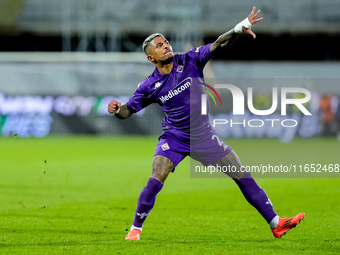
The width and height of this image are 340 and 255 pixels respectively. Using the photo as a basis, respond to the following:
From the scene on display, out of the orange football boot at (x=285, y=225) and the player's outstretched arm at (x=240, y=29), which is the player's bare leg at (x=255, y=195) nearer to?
the orange football boot at (x=285, y=225)

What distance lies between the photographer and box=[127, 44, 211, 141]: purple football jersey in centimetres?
755

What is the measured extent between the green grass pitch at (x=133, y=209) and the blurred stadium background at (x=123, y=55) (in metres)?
6.69

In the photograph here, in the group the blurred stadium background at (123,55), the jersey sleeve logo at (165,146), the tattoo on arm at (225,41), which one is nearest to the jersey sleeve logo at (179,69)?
the tattoo on arm at (225,41)

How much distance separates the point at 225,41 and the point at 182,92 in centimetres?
77

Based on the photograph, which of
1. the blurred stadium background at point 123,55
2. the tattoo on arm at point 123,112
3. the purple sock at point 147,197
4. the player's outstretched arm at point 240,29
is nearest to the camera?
the player's outstretched arm at point 240,29

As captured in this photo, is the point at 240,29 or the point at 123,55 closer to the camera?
the point at 240,29

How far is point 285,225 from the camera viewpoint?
24.7 ft

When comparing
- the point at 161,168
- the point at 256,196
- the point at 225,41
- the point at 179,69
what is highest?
the point at 225,41

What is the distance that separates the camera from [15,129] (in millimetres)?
26578

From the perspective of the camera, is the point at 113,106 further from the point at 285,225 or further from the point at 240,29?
the point at 285,225

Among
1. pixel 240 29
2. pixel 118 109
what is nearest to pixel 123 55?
pixel 118 109

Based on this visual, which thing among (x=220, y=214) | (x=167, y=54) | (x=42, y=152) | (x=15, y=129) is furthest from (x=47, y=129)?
(x=167, y=54)

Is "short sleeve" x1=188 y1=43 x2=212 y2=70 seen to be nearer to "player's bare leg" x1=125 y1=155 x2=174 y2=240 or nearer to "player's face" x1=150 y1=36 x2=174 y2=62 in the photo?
"player's face" x1=150 y1=36 x2=174 y2=62

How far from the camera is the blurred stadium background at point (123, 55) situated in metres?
27.0
